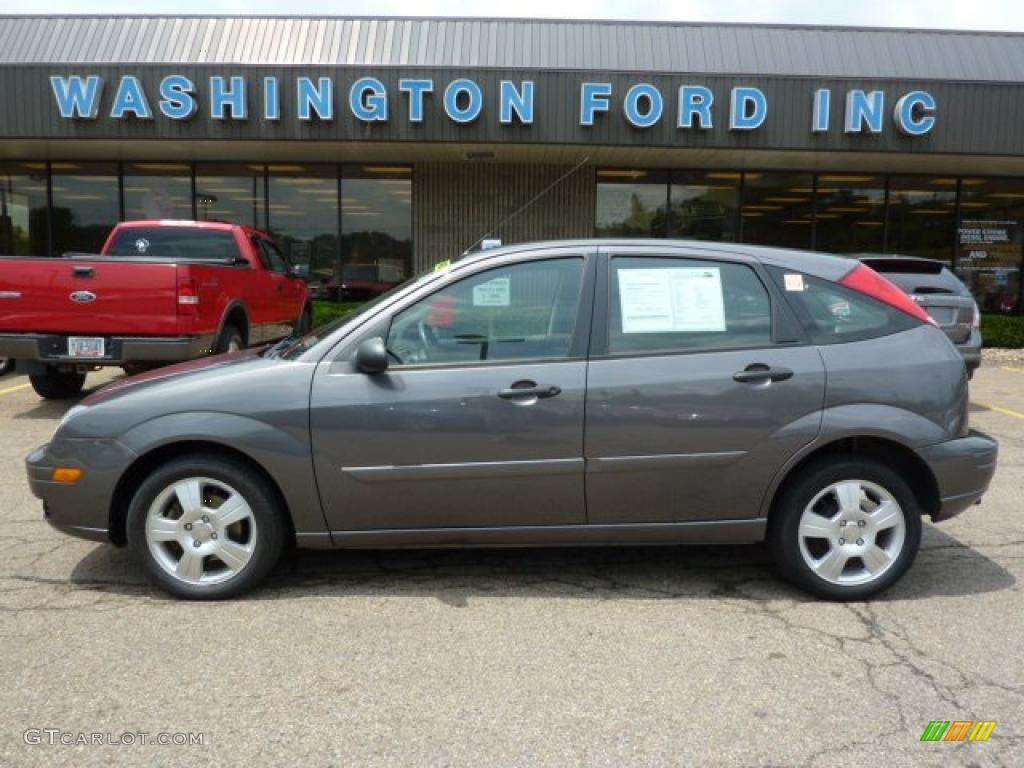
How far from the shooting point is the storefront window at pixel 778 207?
53.2ft

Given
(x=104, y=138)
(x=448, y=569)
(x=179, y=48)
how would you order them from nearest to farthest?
1. (x=448, y=569)
2. (x=104, y=138)
3. (x=179, y=48)

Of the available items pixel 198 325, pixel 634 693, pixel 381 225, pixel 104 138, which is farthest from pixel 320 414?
pixel 381 225

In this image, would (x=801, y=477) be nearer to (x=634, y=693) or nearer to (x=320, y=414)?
(x=634, y=693)

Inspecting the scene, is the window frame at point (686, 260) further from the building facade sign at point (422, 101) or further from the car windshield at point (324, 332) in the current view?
the building facade sign at point (422, 101)

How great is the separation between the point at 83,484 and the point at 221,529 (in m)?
0.64

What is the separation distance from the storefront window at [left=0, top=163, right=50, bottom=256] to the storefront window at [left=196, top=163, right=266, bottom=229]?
3087 millimetres

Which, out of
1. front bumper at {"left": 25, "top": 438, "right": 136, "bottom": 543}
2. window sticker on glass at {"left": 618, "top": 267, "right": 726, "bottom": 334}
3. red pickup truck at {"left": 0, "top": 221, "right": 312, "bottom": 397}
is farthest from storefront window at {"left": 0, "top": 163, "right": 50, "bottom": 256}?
→ window sticker on glass at {"left": 618, "top": 267, "right": 726, "bottom": 334}

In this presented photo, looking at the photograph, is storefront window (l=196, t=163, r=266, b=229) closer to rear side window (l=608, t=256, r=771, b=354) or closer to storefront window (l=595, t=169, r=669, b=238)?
storefront window (l=595, t=169, r=669, b=238)

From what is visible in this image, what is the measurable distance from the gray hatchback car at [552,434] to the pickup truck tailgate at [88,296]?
12.6 feet

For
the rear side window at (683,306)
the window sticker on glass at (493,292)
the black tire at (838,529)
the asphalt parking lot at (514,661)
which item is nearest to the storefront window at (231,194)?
the asphalt parking lot at (514,661)

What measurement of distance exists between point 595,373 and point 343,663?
158 cm

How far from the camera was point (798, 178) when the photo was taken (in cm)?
1623

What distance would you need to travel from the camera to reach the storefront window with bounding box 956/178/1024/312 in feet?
54.4

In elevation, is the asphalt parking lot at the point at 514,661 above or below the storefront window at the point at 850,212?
below
